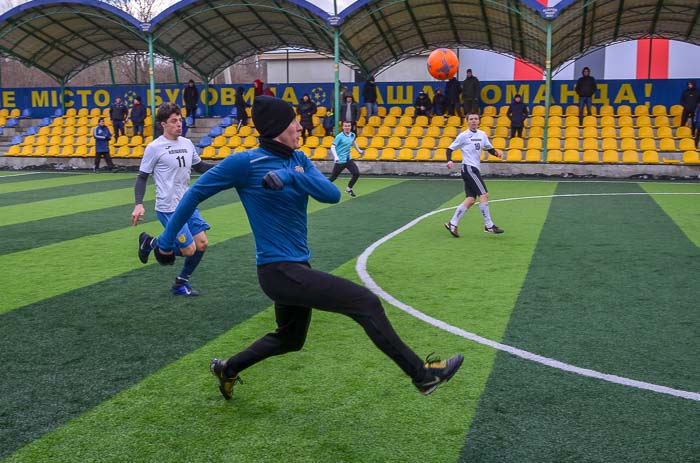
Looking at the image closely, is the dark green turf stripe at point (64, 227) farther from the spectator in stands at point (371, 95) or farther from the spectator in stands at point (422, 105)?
the spectator in stands at point (422, 105)

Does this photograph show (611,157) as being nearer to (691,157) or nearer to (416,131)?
(691,157)

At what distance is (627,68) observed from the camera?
3172cm

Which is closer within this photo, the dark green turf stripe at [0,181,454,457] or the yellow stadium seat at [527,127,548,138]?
the dark green turf stripe at [0,181,454,457]

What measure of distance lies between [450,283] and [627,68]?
27445 mm

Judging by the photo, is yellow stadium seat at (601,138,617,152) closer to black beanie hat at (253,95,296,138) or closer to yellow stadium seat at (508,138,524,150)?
yellow stadium seat at (508,138,524,150)

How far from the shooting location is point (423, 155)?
24.5m

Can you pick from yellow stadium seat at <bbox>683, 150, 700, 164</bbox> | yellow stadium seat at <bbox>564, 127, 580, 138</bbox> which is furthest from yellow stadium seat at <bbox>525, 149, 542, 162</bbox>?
yellow stadium seat at <bbox>683, 150, 700, 164</bbox>

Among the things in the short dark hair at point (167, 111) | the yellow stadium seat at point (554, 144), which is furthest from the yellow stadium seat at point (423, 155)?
the short dark hair at point (167, 111)

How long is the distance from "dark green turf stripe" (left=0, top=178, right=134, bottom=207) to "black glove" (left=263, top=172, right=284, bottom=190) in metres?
14.0

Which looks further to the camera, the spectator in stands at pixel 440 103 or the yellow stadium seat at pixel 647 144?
the spectator in stands at pixel 440 103

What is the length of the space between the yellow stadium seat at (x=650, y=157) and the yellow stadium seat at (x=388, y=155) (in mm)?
8279

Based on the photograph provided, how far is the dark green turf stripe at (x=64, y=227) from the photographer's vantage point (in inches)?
425

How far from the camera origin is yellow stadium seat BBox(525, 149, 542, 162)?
23438 mm

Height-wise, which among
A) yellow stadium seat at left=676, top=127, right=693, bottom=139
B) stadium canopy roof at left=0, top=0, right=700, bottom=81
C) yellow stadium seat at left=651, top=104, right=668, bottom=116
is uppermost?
stadium canopy roof at left=0, top=0, right=700, bottom=81
